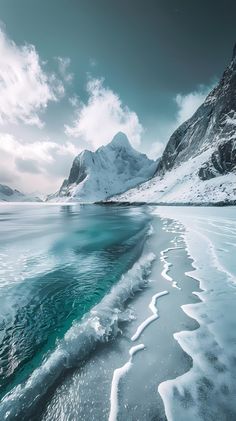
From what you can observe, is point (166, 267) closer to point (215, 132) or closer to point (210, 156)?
→ point (210, 156)

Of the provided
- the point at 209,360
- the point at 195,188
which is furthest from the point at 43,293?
the point at 195,188

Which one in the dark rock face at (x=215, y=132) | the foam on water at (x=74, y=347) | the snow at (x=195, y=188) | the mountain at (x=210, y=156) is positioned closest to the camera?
the foam on water at (x=74, y=347)

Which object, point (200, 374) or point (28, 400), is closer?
point (28, 400)

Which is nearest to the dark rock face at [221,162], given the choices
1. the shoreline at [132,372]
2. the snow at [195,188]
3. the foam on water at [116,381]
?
the snow at [195,188]

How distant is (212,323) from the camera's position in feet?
12.5

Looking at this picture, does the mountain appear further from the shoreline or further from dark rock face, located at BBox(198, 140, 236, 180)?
the shoreline

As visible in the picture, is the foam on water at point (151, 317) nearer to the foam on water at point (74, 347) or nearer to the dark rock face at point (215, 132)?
the foam on water at point (74, 347)

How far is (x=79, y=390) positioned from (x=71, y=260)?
6087mm

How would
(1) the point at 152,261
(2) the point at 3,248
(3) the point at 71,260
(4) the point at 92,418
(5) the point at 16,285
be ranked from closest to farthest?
(4) the point at 92,418, (5) the point at 16,285, (1) the point at 152,261, (3) the point at 71,260, (2) the point at 3,248

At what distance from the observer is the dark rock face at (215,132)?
243ft

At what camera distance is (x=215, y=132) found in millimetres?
92438

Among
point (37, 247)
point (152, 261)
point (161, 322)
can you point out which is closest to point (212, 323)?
point (161, 322)

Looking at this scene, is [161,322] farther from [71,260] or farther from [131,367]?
[71,260]

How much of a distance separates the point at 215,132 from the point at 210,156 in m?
19.7
